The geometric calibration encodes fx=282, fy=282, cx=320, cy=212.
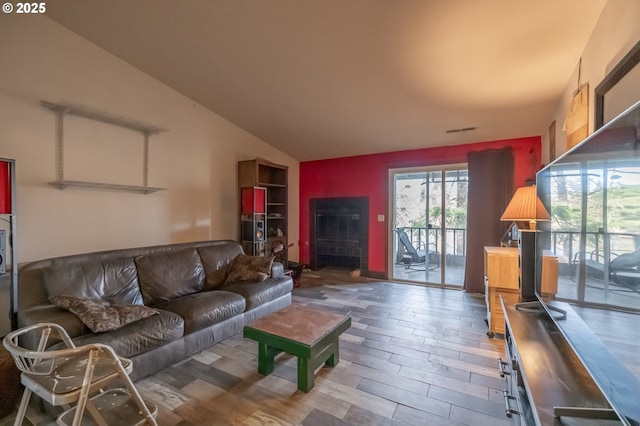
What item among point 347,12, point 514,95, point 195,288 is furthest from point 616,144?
point 195,288

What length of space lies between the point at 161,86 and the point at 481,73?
3552 mm

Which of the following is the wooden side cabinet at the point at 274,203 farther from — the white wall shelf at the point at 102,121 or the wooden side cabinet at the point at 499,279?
the wooden side cabinet at the point at 499,279

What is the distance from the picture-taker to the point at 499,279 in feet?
9.29

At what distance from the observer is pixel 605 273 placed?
983 millimetres

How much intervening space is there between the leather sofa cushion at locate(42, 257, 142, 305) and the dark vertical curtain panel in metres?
4.28

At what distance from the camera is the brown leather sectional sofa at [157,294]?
199cm

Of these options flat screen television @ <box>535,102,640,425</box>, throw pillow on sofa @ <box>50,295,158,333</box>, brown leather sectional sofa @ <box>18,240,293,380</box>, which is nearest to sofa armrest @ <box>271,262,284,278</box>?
brown leather sectional sofa @ <box>18,240,293,380</box>

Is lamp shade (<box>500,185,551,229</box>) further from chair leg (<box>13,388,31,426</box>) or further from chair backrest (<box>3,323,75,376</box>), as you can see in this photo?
chair leg (<box>13,388,31,426</box>)

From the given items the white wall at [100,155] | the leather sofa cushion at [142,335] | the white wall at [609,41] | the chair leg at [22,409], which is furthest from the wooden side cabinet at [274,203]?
the white wall at [609,41]

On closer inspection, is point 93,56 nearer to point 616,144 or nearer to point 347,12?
point 347,12

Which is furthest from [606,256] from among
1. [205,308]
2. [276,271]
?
[276,271]

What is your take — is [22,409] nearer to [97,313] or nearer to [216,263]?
[97,313]

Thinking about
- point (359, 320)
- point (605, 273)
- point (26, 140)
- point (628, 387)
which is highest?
point (26, 140)

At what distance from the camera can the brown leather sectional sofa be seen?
6.53ft
